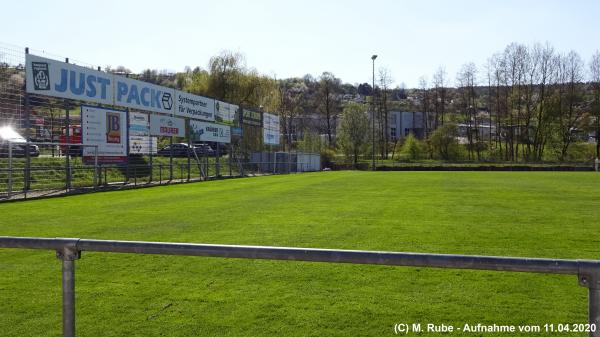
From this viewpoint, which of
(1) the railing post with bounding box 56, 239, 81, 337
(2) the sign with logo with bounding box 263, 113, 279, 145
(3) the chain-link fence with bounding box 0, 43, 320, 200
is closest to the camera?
(1) the railing post with bounding box 56, 239, 81, 337

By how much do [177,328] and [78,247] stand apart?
77.8 inches

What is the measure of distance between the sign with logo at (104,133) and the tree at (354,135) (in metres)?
53.2

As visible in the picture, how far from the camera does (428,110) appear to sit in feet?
327

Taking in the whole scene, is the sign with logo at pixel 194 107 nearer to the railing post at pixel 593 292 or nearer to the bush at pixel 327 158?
the railing post at pixel 593 292

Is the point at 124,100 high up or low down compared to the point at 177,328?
up

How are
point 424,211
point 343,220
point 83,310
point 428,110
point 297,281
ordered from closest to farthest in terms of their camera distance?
point 83,310
point 297,281
point 343,220
point 424,211
point 428,110

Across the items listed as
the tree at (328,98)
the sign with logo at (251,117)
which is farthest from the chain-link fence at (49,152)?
the tree at (328,98)

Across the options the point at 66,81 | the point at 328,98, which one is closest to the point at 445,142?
the point at 328,98

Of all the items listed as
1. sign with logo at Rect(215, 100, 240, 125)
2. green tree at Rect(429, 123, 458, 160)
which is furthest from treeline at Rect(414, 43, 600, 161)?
sign with logo at Rect(215, 100, 240, 125)

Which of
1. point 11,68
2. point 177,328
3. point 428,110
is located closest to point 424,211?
point 177,328

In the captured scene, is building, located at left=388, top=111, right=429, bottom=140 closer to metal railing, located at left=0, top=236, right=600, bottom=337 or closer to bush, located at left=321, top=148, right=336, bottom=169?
bush, located at left=321, top=148, right=336, bottom=169

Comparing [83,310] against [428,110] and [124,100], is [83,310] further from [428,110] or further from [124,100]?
[428,110]

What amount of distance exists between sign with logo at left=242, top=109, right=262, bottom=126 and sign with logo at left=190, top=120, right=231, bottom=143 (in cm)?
404

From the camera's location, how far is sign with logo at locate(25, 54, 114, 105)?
2064 cm
